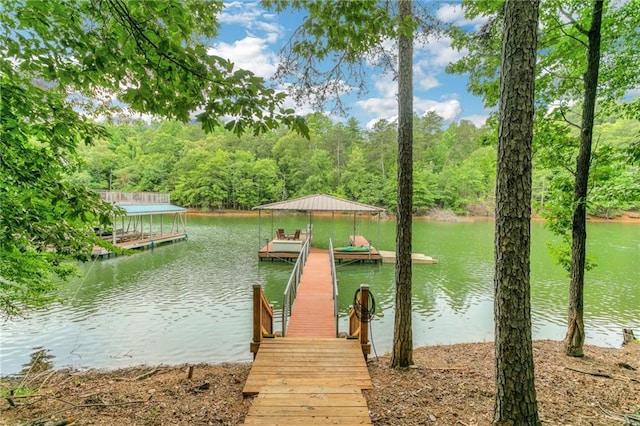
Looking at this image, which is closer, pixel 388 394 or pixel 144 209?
pixel 388 394

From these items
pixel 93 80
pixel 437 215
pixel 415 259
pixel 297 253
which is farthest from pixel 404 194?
pixel 437 215

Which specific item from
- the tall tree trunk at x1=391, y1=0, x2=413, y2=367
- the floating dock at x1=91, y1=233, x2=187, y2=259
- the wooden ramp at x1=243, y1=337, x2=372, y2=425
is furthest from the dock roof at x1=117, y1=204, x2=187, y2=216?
the tall tree trunk at x1=391, y1=0, x2=413, y2=367

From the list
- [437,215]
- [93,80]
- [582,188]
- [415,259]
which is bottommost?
[415,259]

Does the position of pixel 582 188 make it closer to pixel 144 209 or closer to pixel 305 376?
pixel 305 376

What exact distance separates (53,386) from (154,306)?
4.77m

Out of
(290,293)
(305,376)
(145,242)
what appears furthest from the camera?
(145,242)

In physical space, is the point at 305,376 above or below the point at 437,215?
below

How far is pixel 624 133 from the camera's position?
31188mm

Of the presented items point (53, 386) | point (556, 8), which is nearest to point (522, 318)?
point (556, 8)

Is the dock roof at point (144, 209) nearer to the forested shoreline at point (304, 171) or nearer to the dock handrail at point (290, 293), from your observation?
the dock handrail at point (290, 293)

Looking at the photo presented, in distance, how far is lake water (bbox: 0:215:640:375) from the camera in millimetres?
6297

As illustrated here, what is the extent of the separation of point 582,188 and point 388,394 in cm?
408

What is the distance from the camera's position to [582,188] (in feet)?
15.0

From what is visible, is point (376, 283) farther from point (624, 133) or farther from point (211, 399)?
point (624, 133)
